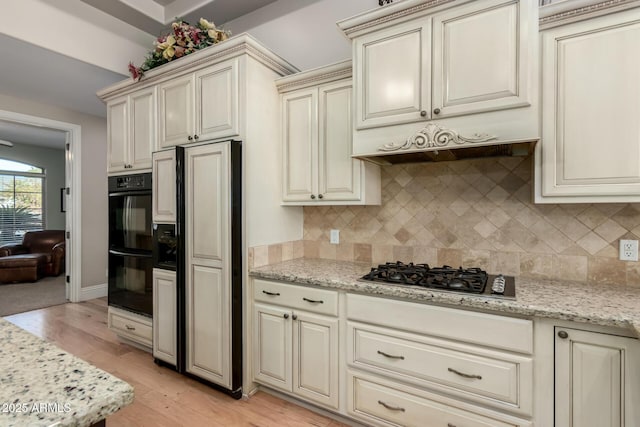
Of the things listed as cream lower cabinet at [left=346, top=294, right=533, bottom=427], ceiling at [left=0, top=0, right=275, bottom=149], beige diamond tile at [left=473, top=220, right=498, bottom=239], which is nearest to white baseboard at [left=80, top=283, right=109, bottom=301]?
ceiling at [left=0, top=0, right=275, bottom=149]

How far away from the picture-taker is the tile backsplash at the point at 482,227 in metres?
1.76

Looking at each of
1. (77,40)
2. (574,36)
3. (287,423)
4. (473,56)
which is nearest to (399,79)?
(473,56)

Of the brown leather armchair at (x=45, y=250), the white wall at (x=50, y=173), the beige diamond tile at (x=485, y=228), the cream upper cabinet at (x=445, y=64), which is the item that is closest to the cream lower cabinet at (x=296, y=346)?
the beige diamond tile at (x=485, y=228)

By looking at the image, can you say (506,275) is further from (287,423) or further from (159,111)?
(159,111)

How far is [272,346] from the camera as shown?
7.04 feet

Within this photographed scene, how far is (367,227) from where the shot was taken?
97.4 inches

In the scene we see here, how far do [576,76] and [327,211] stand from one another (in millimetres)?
1727

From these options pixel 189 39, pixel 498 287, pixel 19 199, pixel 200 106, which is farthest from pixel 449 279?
pixel 19 199

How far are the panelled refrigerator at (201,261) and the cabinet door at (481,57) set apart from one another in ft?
4.32

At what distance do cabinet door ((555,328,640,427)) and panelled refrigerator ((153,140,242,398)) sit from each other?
1.77 m

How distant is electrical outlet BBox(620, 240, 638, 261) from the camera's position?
1.68m

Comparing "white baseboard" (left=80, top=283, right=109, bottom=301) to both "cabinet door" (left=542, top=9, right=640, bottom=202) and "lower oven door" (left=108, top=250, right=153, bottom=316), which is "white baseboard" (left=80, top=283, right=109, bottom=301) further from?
"cabinet door" (left=542, top=9, right=640, bottom=202)

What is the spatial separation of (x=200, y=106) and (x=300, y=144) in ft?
2.57

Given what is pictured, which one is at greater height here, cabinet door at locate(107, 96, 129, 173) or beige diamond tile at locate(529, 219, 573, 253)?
cabinet door at locate(107, 96, 129, 173)
